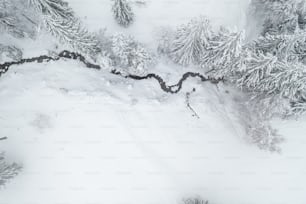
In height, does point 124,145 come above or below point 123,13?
below

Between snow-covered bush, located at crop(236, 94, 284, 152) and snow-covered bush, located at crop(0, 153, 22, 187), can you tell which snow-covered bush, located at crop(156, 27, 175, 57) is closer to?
snow-covered bush, located at crop(236, 94, 284, 152)

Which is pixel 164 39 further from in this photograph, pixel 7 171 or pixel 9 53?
pixel 7 171

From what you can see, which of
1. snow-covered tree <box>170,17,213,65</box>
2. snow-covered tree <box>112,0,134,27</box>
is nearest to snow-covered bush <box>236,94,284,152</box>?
snow-covered tree <box>170,17,213,65</box>

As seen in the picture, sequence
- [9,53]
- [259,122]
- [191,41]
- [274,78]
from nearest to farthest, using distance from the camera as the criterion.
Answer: [274,78] < [191,41] < [259,122] < [9,53]

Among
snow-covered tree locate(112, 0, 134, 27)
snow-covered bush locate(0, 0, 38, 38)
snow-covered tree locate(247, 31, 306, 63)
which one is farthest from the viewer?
snow-covered tree locate(112, 0, 134, 27)

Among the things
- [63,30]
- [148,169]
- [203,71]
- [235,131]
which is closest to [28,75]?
[63,30]

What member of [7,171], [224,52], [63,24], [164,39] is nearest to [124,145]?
[7,171]
